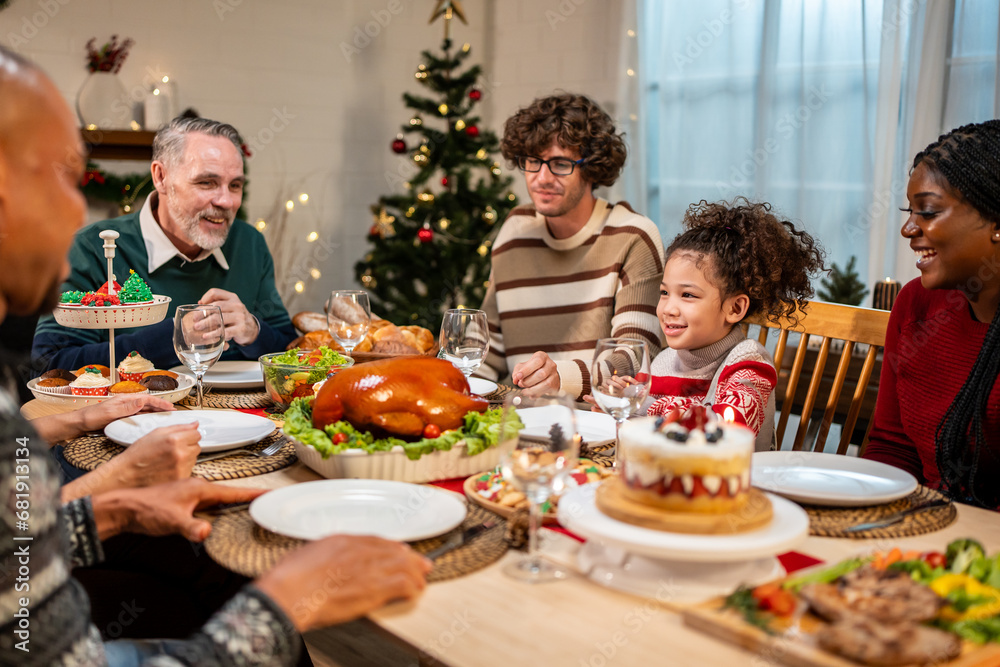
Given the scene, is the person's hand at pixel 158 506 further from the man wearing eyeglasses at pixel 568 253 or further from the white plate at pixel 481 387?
the man wearing eyeglasses at pixel 568 253

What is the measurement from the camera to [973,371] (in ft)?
5.27

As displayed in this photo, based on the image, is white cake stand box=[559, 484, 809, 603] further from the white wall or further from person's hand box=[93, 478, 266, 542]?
the white wall

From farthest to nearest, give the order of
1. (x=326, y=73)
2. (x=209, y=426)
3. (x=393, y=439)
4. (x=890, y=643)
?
(x=326, y=73)
(x=209, y=426)
(x=393, y=439)
(x=890, y=643)

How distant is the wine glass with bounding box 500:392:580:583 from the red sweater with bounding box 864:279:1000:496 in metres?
0.99

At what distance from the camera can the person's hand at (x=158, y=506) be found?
118cm

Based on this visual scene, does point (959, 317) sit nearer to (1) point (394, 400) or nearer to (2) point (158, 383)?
(1) point (394, 400)

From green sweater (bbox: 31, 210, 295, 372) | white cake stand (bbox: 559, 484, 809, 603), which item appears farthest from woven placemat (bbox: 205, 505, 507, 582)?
green sweater (bbox: 31, 210, 295, 372)

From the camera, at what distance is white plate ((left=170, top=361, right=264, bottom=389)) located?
2.04 meters

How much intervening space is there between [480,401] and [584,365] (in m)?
1.07

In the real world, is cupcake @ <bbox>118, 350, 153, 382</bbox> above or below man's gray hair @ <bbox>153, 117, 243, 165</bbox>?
below

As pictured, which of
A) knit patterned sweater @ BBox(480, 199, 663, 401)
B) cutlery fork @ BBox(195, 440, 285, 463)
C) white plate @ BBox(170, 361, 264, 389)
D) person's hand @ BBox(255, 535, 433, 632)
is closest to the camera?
person's hand @ BBox(255, 535, 433, 632)

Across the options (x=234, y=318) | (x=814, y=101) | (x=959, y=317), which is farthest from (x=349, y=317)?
(x=814, y=101)

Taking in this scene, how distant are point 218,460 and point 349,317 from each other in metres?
0.64

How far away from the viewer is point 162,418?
1648 mm
